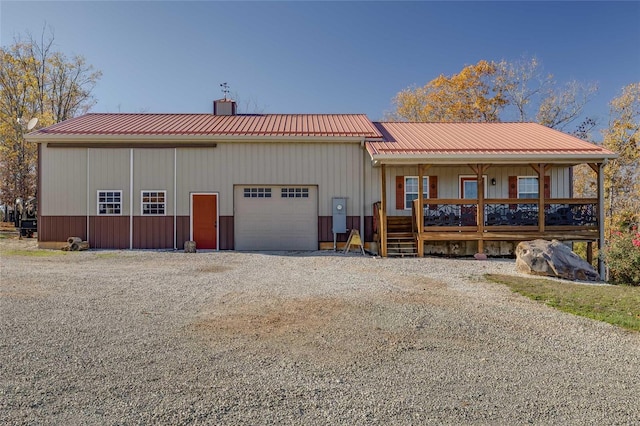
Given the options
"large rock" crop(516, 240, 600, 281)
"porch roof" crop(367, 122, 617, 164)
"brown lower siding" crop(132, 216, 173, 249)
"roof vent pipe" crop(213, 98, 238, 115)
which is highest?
"roof vent pipe" crop(213, 98, 238, 115)

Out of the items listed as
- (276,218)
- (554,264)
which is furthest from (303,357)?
(276,218)

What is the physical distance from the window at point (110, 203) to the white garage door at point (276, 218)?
3.92 metres

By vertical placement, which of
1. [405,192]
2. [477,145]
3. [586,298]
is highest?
[477,145]

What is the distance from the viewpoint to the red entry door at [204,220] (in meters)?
12.6

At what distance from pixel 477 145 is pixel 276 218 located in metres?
7.25

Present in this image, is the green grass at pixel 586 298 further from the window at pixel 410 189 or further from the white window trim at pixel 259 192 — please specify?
the white window trim at pixel 259 192

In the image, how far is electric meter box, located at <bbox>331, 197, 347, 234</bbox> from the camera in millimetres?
12383

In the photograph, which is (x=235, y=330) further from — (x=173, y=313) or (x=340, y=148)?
(x=340, y=148)

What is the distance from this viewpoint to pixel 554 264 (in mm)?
8406

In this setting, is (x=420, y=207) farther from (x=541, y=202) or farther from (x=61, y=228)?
(x=61, y=228)

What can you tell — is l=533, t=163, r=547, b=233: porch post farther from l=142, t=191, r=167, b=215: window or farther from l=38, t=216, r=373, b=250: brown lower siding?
l=142, t=191, r=167, b=215: window

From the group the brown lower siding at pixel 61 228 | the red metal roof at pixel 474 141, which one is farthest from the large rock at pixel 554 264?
the brown lower siding at pixel 61 228

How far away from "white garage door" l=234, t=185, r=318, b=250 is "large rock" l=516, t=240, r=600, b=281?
6.36 metres

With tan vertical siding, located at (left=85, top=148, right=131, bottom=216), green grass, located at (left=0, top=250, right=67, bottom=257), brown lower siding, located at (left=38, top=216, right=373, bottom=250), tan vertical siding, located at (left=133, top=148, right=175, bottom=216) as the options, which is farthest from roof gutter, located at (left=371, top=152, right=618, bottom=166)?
green grass, located at (left=0, top=250, right=67, bottom=257)
